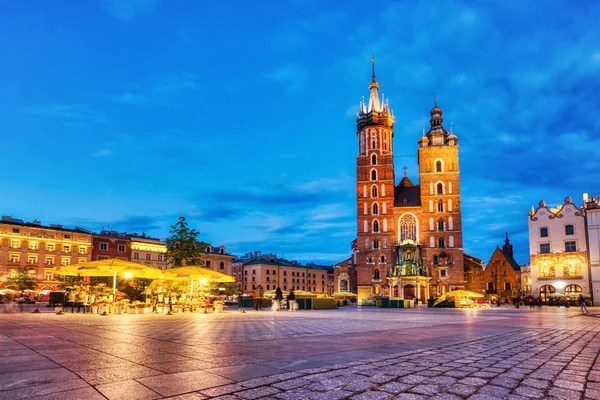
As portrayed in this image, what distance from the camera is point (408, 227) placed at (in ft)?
257

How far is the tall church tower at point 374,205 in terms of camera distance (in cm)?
7706

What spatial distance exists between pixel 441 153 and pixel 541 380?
248ft

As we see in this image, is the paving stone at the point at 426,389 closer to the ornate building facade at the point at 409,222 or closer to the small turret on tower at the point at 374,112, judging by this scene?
the ornate building facade at the point at 409,222

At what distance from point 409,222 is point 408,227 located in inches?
33.1

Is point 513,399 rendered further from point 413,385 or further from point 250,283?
point 250,283

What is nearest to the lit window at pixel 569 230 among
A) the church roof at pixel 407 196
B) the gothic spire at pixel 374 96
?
the church roof at pixel 407 196

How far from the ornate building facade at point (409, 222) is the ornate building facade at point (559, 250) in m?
13.4

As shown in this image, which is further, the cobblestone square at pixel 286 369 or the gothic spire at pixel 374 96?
the gothic spire at pixel 374 96

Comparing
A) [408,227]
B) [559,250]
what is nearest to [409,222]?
[408,227]

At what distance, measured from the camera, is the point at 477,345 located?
989 cm

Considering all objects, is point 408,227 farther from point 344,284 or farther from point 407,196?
point 344,284

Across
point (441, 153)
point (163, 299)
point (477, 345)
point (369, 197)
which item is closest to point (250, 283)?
point (369, 197)

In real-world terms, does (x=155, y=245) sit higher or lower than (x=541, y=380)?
higher

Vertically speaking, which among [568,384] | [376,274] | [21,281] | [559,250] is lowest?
[568,384]
